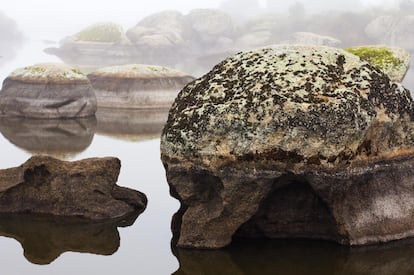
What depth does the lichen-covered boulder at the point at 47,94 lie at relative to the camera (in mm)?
36312

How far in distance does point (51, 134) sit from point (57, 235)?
17.8m

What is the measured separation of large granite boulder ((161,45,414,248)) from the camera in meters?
11.7

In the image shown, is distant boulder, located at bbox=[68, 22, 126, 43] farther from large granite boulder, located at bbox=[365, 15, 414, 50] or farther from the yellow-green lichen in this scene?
the yellow-green lichen

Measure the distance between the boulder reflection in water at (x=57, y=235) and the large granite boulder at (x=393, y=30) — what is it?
338 ft

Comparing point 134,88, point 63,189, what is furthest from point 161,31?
point 63,189

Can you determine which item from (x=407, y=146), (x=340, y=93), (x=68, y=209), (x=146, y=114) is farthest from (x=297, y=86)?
(x=146, y=114)

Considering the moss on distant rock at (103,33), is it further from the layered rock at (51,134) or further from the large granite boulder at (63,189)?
the large granite boulder at (63,189)

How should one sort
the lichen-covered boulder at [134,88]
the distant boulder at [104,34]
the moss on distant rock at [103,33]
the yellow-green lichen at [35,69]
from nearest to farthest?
the yellow-green lichen at [35,69] < the lichen-covered boulder at [134,88] < the distant boulder at [104,34] < the moss on distant rock at [103,33]

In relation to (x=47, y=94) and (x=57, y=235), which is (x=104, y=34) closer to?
→ (x=47, y=94)

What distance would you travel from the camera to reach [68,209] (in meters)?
14.4

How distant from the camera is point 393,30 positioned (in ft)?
368

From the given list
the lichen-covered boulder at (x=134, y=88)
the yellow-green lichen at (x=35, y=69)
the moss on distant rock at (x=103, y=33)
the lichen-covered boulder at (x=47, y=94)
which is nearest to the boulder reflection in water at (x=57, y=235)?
the lichen-covered boulder at (x=47, y=94)

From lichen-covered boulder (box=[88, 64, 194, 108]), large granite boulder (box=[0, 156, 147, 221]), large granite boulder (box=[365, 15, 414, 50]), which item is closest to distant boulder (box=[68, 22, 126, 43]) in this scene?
large granite boulder (box=[365, 15, 414, 50])

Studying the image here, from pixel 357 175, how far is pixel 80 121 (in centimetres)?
2673
